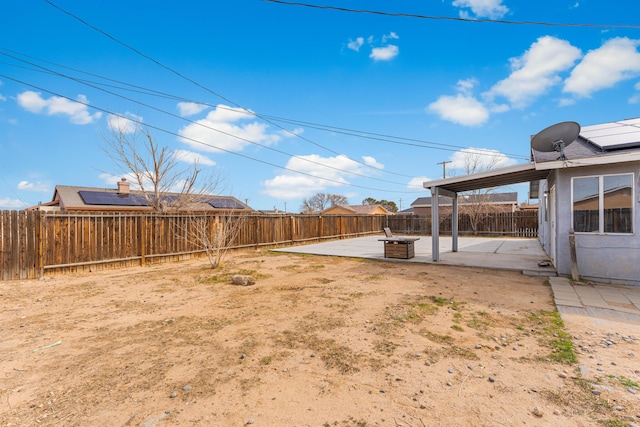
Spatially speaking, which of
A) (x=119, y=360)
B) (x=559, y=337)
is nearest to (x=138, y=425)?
(x=119, y=360)

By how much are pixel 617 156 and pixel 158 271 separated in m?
10.8

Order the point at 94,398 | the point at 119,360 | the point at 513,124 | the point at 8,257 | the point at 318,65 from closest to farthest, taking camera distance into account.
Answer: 1. the point at 94,398
2. the point at 119,360
3. the point at 8,257
4. the point at 318,65
5. the point at 513,124

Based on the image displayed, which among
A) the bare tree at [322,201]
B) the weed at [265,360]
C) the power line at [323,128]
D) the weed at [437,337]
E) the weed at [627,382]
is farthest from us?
the bare tree at [322,201]

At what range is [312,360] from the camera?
2.84 meters

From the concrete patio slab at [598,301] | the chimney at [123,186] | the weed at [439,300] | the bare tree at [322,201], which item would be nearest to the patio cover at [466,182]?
the concrete patio slab at [598,301]

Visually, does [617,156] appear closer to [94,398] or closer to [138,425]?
[138,425]

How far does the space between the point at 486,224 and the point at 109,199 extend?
25.9 meters

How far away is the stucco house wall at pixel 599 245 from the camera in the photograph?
5.57 metres

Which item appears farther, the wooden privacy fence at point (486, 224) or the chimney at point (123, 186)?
the chimney at point (123, 186)

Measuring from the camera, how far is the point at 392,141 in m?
18.5

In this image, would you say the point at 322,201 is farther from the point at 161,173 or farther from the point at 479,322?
the point at 479,322

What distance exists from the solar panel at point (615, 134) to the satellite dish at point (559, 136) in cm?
74

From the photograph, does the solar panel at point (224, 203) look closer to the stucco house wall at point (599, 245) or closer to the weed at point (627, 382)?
the stucco house wall at point (599, 245)

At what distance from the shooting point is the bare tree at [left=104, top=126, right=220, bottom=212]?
11.7m
